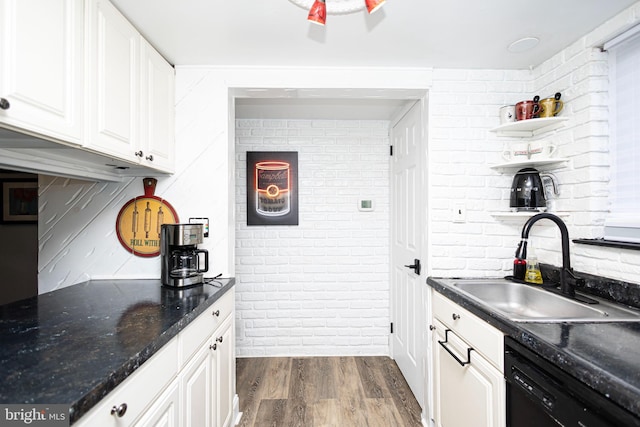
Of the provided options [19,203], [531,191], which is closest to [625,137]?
[531,191]

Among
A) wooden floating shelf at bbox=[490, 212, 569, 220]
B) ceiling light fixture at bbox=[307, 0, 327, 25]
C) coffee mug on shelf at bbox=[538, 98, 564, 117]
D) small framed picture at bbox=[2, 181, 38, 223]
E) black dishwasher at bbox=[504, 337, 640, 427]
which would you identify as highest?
ceiling light fixture at bbox=[307, 0, 327, 25]

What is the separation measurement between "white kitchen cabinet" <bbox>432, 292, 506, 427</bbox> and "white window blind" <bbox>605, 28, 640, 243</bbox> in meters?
0.85

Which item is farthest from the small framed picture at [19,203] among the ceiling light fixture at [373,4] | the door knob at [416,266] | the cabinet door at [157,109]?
the door knob at [416,266]

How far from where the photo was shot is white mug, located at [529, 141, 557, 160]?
1620 mm

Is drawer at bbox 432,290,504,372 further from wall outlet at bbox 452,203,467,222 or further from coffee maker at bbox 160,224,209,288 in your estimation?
coffee maker at bbox 160,224,209,288

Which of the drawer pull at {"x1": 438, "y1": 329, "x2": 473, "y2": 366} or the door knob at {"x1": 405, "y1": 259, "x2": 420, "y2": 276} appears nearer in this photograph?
the drawer pull at {"x1": 438, "y1": 329, "x2": 473, "y2": 366}

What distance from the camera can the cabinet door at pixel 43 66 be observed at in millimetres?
832

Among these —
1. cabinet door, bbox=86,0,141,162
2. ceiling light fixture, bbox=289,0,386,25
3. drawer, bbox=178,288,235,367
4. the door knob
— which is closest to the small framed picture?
cabinet door, bbox=86,0,141,162

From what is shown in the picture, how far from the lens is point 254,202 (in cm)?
269

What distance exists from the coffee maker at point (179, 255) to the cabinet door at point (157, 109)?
0.38 metres

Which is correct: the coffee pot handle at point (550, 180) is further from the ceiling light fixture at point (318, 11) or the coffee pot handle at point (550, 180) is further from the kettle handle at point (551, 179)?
the ceiling light fixture at point (318, 11)

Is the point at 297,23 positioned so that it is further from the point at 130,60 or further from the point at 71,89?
the point at 71,89

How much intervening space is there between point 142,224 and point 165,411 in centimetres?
116

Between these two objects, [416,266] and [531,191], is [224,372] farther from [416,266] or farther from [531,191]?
[531,191]
